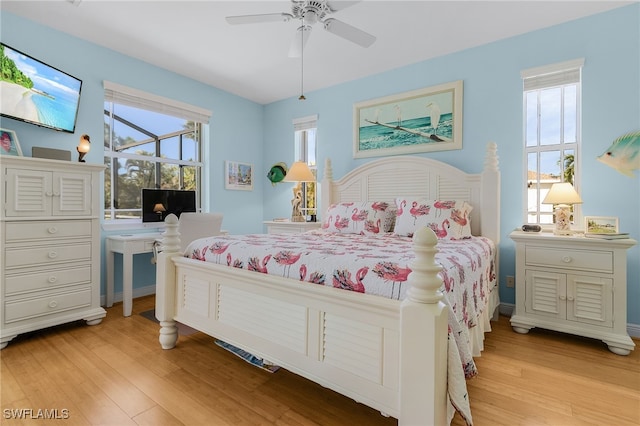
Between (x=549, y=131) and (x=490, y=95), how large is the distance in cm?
63

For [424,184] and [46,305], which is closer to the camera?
[46,305]

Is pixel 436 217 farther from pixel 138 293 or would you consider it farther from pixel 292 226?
pixel 138 293

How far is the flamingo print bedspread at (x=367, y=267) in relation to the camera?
1.35 meters

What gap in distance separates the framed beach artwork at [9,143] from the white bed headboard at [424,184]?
2879mm

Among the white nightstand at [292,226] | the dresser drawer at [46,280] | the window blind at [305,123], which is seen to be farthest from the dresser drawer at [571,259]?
the dresser drawer at [46,280]

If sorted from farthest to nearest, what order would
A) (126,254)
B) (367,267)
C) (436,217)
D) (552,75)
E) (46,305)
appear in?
(126,254) → (552,75) → (436,217) → (46,305) → (367,267)

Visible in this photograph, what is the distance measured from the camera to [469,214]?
305cm

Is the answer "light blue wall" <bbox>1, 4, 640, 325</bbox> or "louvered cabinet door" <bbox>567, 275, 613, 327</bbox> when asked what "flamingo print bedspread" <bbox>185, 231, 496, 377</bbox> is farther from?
"light blue wall" <bbox>1, 4, 640, 325</bbox>

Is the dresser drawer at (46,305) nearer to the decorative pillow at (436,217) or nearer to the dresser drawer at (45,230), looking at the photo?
the dresser drawer at (45,230)

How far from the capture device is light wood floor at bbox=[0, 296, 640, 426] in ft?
4.96

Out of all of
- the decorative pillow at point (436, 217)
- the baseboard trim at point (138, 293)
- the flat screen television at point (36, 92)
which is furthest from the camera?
the baseboard trim at point (138, 293)

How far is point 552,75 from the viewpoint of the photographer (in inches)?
112

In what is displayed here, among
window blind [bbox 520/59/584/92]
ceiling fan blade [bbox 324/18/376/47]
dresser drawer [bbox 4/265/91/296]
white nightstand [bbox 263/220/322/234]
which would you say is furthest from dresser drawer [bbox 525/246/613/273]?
dresser drawer [bbox 4/265/91/296]

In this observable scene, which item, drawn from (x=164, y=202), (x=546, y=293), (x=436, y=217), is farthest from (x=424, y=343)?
(x=164, y=202)
